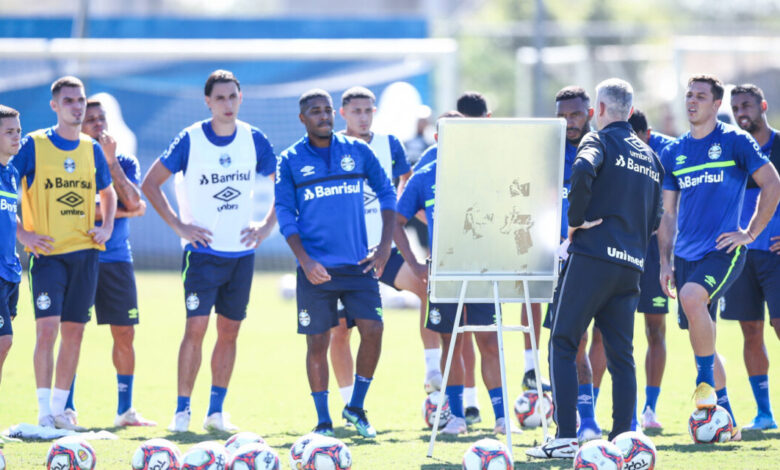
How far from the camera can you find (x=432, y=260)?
24.2 ft

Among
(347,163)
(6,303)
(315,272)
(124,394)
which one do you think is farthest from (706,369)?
(6,303)

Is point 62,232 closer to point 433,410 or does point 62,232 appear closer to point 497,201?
point 433,410

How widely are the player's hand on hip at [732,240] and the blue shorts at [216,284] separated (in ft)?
12.5

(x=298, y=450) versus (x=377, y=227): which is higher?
(x=377, y=227)

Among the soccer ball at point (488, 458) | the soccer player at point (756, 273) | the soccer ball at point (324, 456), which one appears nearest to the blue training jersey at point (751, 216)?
the soccer player at point (756, 273)

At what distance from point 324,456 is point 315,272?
2.01m

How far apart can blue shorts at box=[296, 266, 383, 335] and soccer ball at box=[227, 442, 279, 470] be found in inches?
80.1

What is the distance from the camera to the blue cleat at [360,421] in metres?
8.20

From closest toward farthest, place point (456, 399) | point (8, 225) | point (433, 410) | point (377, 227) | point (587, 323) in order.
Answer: point (587, 323)
point (8, 225)
point (456, 399)
point (433, 410)
point (377, 227)

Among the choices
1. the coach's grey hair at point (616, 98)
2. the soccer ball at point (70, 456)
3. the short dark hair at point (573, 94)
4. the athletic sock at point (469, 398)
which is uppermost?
the short dark hair at point (573, 94)

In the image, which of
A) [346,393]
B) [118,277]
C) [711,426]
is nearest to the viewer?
[711,426]

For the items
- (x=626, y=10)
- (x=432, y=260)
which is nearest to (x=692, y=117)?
(x=432, y=260)

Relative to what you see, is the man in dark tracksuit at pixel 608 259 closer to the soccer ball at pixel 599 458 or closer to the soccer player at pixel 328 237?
the soccer ball at pixel 599 458

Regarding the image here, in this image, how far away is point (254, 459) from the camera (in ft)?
20.4
